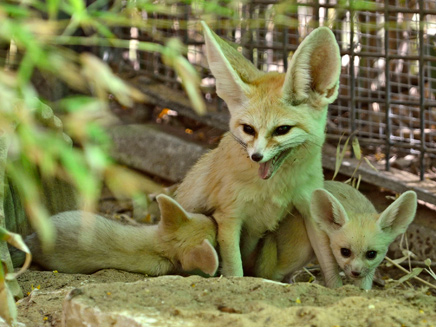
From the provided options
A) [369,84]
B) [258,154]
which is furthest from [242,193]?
[369,84]

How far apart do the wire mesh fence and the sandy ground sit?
253 cm

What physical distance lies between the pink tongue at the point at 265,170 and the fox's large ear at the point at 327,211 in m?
0.38

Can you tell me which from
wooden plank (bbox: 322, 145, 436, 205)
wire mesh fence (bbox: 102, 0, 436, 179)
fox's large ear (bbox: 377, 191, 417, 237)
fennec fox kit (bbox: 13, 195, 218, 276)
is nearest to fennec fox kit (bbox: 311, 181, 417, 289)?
fox's large ear (bbox: 377, 191, 417, 237)

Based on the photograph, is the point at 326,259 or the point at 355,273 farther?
the point at 326,259

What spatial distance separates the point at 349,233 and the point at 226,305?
1206 millimetres

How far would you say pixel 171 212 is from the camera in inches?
156

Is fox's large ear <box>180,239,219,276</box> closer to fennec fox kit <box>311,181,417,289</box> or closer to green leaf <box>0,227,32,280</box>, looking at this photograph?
fennec fox kit <box>311,181,417,289</box>

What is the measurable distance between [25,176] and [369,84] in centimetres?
383

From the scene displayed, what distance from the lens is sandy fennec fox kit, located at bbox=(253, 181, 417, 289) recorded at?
152 inches

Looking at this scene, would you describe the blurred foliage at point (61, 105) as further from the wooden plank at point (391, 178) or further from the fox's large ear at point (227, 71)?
the wooden plank at point (391, 178)

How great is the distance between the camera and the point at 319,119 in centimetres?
382

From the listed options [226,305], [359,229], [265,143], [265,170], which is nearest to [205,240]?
[265,170]

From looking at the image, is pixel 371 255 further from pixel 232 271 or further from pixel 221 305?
pixel 221 305

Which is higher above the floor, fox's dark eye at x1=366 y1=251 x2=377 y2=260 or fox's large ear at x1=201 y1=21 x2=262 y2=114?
fox's large ear at x1=201 y1=21 x2=262 y2=114
